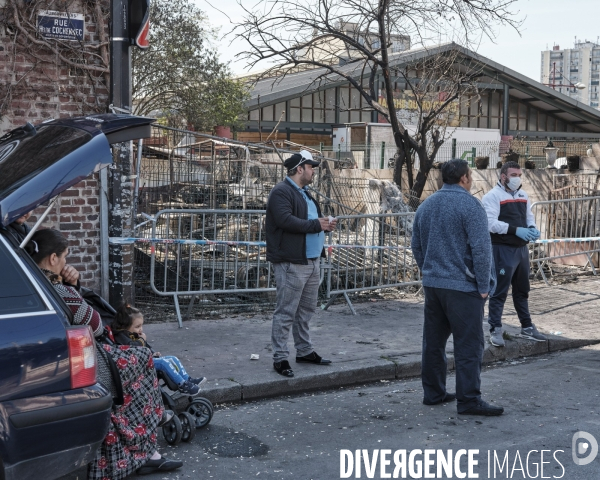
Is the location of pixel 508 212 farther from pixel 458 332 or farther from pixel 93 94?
A: pixel 93 94

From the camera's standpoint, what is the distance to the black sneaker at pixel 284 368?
21.1 feet

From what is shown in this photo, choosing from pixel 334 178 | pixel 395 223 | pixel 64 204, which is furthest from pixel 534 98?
pixel 64 204

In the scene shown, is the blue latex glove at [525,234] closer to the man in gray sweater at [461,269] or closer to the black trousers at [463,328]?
the man in gray sweater at [461,269]

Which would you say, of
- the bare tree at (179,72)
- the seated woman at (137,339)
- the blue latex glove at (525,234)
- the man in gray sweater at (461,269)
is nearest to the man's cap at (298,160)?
the man in gray sweater at (461,269)

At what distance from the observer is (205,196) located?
33.1 ft

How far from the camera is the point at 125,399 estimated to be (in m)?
4.52

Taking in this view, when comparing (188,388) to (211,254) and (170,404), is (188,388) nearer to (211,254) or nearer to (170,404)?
(170,404)

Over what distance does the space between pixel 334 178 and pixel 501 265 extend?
604 cm

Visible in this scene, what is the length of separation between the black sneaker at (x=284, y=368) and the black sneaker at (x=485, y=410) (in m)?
1.55

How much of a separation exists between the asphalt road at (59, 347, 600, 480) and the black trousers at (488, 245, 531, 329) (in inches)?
40.1

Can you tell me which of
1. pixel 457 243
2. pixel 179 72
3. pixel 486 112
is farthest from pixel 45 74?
pixel 486 112

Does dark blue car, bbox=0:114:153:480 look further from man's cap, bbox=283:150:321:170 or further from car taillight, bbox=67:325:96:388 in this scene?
man's cap, bbox=283:150:321:170

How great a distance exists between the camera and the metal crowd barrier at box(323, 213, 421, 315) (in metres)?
9.21

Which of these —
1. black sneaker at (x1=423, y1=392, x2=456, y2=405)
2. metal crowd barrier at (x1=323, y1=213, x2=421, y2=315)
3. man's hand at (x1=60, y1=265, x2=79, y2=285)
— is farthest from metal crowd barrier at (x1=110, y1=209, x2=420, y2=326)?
man's hand at (x1=60, y1=265, x2=79, y2=285)
